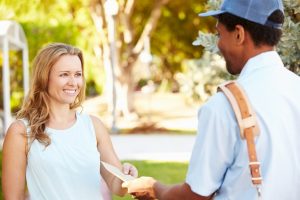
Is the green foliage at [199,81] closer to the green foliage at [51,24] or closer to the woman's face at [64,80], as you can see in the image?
the green foliage at [51,24]

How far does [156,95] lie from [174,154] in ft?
107

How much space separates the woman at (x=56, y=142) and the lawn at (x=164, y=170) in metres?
8.20

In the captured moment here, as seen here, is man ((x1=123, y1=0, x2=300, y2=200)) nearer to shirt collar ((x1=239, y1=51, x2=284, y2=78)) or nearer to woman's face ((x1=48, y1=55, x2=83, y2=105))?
shirt collar ((x1=239, y1=51, x2=284, y2=78))

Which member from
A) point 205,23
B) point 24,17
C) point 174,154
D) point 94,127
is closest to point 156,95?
point 205,23

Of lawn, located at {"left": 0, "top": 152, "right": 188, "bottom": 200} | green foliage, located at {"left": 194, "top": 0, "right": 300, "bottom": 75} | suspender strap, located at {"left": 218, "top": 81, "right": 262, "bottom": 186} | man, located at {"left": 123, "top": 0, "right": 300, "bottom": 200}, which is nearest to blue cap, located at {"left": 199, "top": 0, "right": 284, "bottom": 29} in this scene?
man, located at {"left": 123, "top": 0, "right": 300, "bottom": 200}

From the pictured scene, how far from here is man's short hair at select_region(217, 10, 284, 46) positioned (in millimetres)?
2734

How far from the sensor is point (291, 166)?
8.99 feet

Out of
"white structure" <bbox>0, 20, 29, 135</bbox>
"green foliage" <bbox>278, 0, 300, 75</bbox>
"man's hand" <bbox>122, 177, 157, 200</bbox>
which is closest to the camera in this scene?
"man's hand" <bbox>122, 177, 157, 200</bbox>

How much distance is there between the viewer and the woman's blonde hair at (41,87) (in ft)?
12.7

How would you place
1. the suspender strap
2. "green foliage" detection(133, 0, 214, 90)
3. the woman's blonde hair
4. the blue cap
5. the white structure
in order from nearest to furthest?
the suspender strap → the blue cap → the woman's blonde hair → the white structure → "green foliage" detection(133, 0, 214, 90)

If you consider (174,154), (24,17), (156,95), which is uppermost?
(24,17)

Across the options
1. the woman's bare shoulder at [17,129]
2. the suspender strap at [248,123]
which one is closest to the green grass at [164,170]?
the woman's bare shoulder at [17,129]

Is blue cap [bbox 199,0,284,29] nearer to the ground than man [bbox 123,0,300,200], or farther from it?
farther from it

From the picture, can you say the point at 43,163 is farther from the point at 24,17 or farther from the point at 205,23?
the point at 205,23
